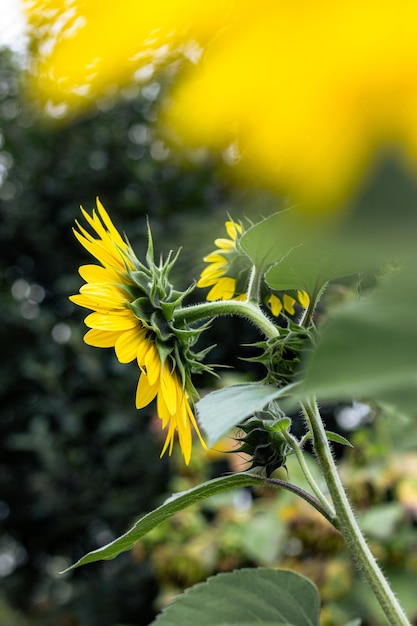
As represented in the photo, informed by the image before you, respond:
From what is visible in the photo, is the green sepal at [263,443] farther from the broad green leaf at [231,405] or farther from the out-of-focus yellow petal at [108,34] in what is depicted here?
the out-of-focus yellow petal at [108,34]

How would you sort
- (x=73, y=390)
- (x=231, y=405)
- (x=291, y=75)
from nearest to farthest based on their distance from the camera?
(x=291, y=75) → (x=231, y=405) → (x=73, y=390)

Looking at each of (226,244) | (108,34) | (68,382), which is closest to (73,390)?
(68,382)

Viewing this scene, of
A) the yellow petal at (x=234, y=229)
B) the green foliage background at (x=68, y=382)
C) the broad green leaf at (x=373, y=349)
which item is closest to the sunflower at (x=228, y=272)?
the yellow petal at (x=234, y=229)

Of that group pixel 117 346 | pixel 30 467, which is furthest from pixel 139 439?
pixel 117 346

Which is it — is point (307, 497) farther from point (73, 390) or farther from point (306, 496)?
point (73, 390)

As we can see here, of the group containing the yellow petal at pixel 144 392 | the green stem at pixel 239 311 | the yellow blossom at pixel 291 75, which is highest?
the yellow blossom at pixel 291 75

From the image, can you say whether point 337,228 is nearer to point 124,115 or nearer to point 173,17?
point 173,17
